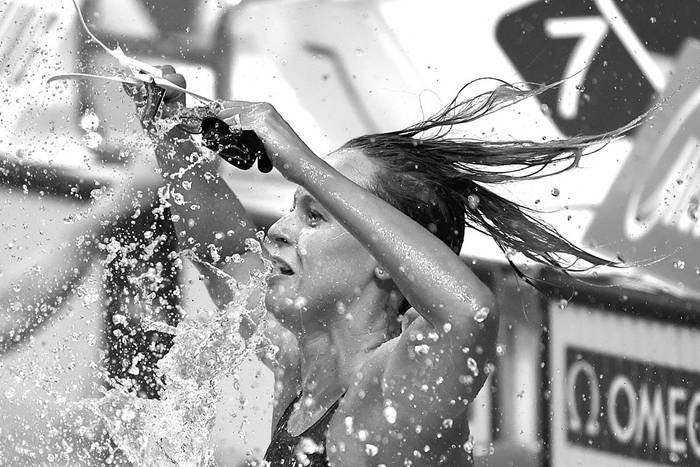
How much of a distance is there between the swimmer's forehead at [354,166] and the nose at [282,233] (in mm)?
35

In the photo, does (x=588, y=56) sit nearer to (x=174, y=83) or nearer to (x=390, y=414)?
(x=174, y=83)

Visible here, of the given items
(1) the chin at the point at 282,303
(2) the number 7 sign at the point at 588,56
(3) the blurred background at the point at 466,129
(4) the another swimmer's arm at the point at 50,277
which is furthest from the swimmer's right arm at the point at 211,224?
(2) the number 7 sign at the point at 588,56

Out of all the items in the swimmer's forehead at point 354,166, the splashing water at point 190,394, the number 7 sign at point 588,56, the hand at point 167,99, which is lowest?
the splashing water at point 190,394

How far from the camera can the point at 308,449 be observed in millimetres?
1381

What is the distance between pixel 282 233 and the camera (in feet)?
4.78

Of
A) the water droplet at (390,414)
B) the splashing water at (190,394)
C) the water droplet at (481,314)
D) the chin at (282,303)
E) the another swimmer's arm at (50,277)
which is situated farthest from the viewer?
the another swimmer's arm at (50,277)

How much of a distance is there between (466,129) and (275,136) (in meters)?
1.18

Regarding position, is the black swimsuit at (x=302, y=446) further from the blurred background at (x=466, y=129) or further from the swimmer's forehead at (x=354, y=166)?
the blurred background at (x=466, y=129)

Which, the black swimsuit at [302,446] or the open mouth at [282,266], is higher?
the open mouth at [282,266]

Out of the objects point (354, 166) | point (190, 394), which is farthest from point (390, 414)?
point (190, 394)

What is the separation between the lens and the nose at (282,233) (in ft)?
4.77

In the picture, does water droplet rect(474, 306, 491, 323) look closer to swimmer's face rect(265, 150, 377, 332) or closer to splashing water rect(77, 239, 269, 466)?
swimmer's face rect(265, 150, 377, 332)

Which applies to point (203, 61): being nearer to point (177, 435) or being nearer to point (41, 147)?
point (41, 147)

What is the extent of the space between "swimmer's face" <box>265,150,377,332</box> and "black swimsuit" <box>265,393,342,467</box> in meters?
0.13
